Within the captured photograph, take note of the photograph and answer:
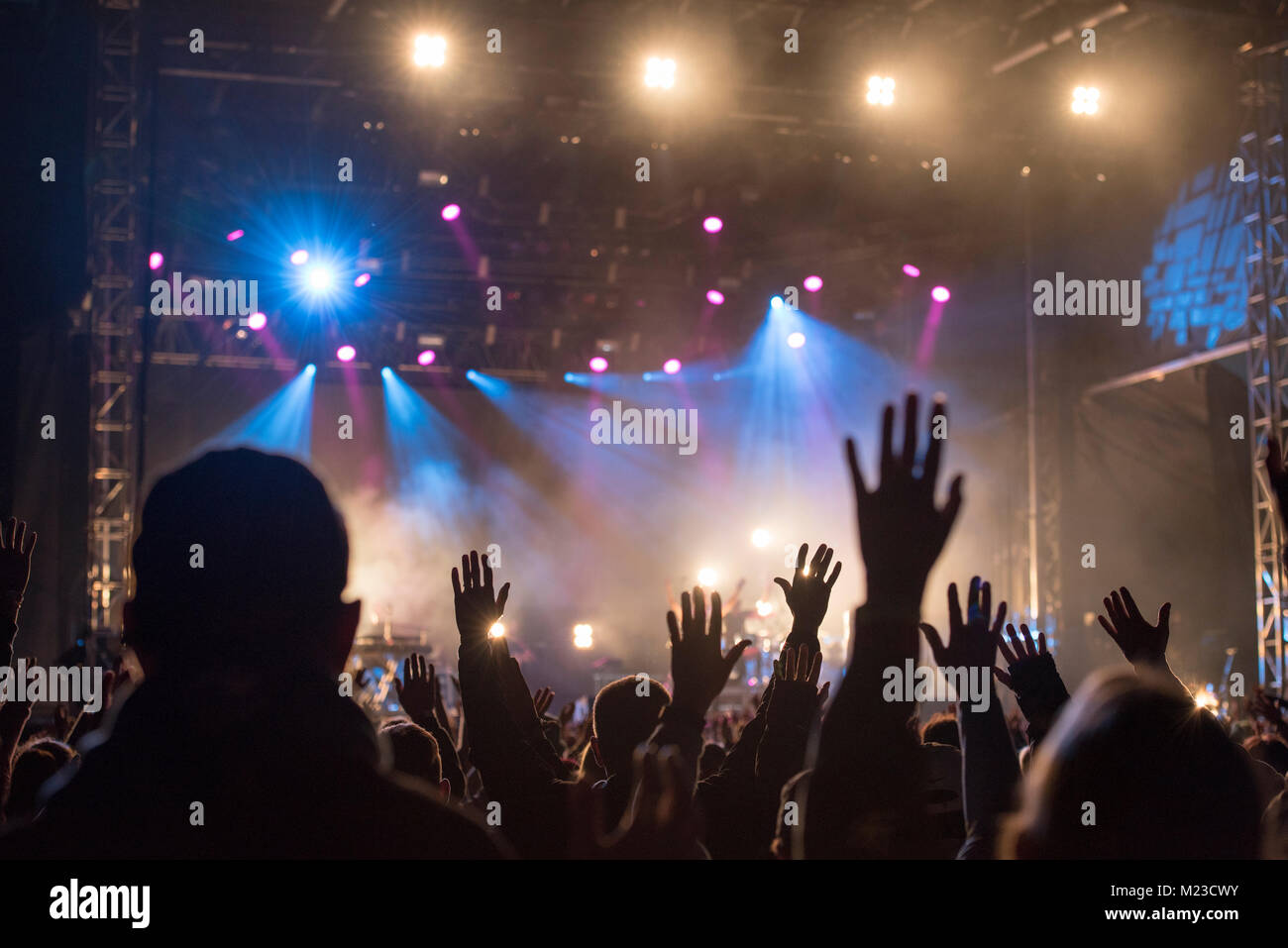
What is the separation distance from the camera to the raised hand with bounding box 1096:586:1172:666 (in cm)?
300

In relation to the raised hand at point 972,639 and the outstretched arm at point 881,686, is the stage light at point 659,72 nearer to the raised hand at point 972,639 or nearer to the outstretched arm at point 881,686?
the raised hand at point 972,639

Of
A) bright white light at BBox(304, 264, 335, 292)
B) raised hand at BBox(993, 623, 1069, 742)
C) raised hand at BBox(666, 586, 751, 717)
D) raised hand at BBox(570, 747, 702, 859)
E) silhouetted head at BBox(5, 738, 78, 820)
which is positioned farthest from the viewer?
bright white light at BBox(304, 264, 335, 292)

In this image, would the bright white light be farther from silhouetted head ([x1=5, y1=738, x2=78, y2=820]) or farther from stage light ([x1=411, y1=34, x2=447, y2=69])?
silhouetted head ([x1=5, y1=738, x2=78, y2=820])

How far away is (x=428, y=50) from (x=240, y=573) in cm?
1106

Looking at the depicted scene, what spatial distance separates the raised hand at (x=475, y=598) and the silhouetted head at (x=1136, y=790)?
171 cm

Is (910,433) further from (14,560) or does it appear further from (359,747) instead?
(14,560)

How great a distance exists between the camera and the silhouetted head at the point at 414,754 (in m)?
2.97

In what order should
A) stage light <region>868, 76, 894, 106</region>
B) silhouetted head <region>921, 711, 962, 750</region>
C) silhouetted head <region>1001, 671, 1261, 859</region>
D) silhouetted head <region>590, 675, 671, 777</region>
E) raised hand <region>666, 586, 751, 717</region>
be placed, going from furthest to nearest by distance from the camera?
1. stage light <region>868, 76, 894, 106</region>
2. silhouetted head <region>921, 711, 962, 750</region>
3. silhouetted head <region>590, 675, 671, 777</region>
4. raised hand <region>666, 586, 751, 717</region>
5. silhouetted head <region>1001, 671, 1261, 859</region>

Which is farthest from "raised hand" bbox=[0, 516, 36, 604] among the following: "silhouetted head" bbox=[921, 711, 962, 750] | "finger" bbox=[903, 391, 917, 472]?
"silhouetted head" bbox=[921, 711, 962, 750]

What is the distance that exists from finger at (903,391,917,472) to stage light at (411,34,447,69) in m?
10.9

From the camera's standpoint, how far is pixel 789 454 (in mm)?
19797

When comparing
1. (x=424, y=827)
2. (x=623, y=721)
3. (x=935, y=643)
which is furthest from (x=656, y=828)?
(x=623, y=721)

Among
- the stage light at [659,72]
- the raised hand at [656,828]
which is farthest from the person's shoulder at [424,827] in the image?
the stage light at [659,72]
